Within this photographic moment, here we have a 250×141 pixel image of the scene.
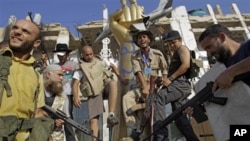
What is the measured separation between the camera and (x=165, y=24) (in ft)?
64.8

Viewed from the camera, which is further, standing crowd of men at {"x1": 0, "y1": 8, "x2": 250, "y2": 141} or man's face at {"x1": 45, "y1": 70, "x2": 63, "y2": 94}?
man's face at {"x1": 45, "y1": 70, "x2": 63, "y2": 94}

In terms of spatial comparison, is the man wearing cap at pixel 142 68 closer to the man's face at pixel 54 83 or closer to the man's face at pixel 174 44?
the man's face at pixel 174 44

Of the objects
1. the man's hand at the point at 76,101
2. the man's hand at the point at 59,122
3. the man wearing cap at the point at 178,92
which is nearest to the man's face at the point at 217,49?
the man wearing cap at the point at 178,92

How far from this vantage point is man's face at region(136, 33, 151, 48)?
4.68 meters

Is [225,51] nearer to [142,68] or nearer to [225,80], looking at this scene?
[225,80]

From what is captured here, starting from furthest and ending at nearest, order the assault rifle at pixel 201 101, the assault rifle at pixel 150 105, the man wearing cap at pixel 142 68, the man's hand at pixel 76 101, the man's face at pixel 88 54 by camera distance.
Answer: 1. the man's face at pixel 88 54
2. the man's hand at pixel 76 101
3. the man wearing cap at pixel 142 68
4. the assault rifle at pixel 150 105
5. the assault rifle at pixel 201 101

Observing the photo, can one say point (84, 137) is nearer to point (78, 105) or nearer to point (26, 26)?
point (78, 105)

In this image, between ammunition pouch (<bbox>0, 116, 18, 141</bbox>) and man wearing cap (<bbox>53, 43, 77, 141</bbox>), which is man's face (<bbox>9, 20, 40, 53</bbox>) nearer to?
ammunition pouch (<bbox>0, 116, 18, 141</bbox>)

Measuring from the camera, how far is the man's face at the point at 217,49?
290 centimetres

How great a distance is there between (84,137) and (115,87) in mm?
1098

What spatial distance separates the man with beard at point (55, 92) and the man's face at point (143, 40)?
107 cm

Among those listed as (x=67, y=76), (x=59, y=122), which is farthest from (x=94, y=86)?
(x=59, y=122)

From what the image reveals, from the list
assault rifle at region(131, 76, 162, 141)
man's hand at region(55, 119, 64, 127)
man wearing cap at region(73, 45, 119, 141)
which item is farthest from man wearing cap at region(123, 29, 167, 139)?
man's hand at region(55, 119, 64, 127)

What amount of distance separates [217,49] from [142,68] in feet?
5.71
